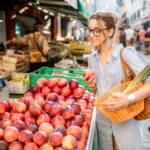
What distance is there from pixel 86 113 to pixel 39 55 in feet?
12.3

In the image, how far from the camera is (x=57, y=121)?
191 cm

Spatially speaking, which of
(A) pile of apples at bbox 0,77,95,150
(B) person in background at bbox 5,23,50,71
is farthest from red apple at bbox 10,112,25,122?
(B) person in background at bbox 5,23,50,71

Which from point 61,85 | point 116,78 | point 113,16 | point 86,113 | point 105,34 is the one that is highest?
point 113,16

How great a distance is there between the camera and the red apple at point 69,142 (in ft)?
5.18

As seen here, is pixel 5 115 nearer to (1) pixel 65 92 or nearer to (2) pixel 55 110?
(2) pixel 55 110

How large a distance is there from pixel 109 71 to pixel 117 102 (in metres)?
0.52

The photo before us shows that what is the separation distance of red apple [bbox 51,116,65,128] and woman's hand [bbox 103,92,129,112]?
1.75ft

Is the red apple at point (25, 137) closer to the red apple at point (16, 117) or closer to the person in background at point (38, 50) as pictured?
the red apple at point (16, 117)

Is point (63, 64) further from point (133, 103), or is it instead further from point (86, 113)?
point (133, 103)

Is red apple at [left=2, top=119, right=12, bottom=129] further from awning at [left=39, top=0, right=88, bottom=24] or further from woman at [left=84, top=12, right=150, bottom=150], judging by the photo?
awning at [left=39, top=0, right=88, bottom=24]

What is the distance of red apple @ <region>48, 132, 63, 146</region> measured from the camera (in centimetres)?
159

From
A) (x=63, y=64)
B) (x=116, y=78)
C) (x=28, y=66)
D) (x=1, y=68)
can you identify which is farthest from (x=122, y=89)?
(x=28, y=66)

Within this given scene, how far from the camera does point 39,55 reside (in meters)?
5.75

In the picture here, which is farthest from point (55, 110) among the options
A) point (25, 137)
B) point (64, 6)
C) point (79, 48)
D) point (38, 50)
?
point (79, 48)
